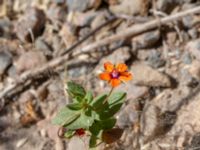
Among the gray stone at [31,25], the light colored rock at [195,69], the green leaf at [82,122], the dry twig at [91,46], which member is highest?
the gray stone at [31,25]

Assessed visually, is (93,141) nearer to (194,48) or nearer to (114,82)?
(114,82)

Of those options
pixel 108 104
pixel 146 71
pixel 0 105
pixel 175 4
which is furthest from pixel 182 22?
pixel 0 105

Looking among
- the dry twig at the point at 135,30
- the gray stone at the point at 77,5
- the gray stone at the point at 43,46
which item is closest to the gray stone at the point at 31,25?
the gray stone at the point at 43,46

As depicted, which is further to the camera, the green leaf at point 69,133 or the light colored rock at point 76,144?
the light colored rock at point 76,144

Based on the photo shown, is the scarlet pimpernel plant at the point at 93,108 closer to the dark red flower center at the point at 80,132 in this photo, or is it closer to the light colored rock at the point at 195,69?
→ the dark red flower center at the point at 80,132

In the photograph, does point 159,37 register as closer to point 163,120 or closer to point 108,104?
point 163,120

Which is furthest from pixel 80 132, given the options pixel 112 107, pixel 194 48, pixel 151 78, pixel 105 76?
pixel 194 48
